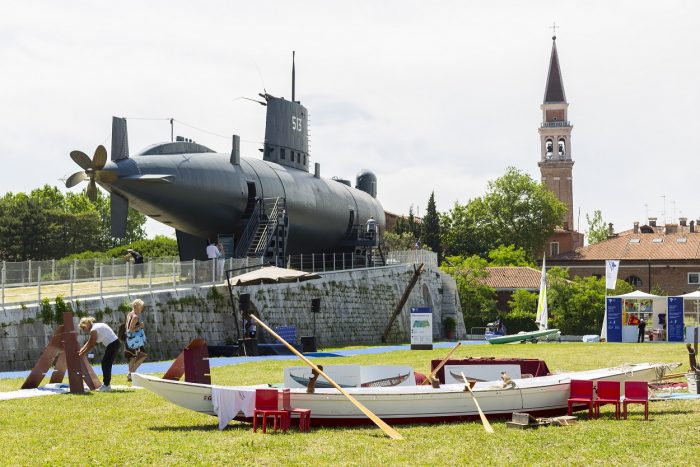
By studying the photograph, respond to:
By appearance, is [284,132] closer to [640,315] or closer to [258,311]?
[258,311]

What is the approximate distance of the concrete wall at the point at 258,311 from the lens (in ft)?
85.9

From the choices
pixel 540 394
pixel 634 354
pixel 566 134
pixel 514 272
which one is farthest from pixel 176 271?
pixel 566 134

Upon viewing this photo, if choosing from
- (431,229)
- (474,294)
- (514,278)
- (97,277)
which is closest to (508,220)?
Result: (431,229)

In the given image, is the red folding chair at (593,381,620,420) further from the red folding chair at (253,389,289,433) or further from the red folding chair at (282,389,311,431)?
the red folding chair at (253,389,289,433)

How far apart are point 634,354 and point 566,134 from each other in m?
103

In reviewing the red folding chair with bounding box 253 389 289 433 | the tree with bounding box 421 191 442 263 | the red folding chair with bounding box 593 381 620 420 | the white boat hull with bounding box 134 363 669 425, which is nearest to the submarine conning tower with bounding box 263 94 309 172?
the white boat hull with bounding box 134 363 669 425

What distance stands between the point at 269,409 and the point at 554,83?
12571 centimetres

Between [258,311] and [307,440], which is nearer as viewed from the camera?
[307,440]

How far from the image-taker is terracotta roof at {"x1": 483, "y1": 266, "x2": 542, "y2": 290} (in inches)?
3578

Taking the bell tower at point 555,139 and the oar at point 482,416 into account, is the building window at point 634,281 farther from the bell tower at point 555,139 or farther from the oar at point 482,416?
the oar at point 482,416

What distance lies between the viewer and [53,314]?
26859 mm

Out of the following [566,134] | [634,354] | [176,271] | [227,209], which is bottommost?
[634,354]

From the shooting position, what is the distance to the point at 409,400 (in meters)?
15.0

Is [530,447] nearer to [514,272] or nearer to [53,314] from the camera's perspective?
[53,314]
